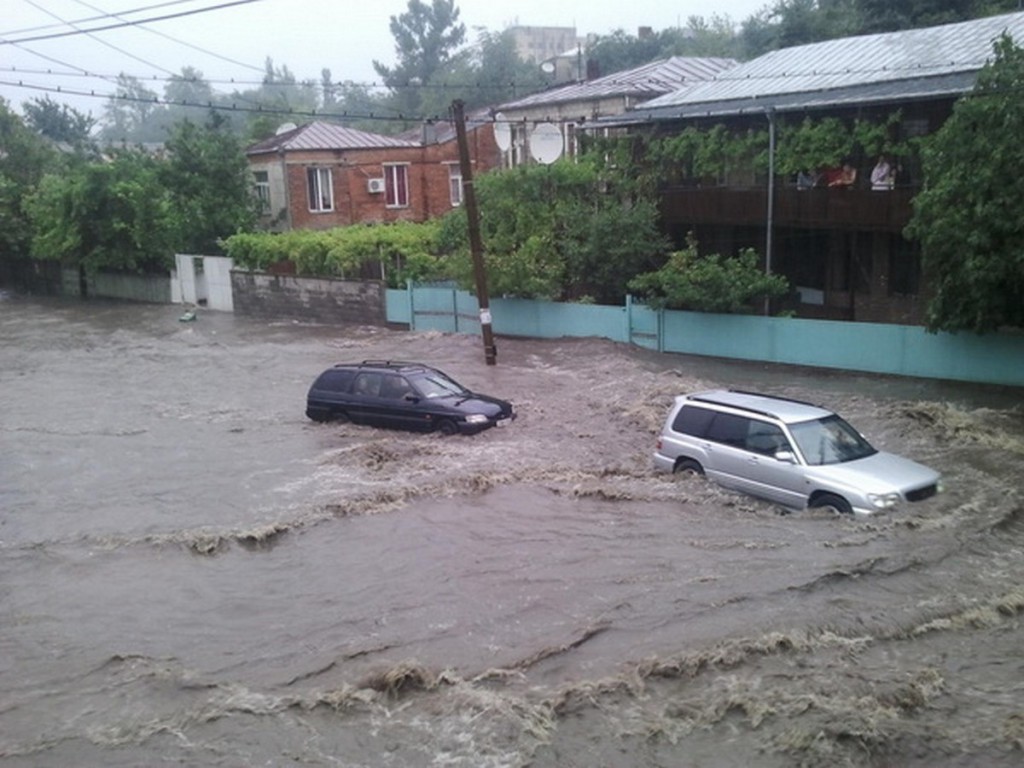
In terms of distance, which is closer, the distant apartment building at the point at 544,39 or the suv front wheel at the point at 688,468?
the suv front wheel at the point at 688,468

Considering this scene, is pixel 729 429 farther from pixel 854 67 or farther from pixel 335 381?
pixel 854 67

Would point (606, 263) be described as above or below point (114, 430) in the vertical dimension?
above

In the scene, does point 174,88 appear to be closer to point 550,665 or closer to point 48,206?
point 48,206

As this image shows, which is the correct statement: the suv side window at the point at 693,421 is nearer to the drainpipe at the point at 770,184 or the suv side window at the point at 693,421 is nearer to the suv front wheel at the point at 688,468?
the suv front wheel at the point at 688,468

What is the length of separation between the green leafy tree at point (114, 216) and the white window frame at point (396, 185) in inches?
361

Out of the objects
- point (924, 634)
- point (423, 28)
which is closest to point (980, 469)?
point (924, 634)

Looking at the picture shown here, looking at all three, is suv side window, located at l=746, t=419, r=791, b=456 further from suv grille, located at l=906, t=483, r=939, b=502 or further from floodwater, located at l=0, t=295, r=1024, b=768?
suv grille, located at l=906, t=483, r=939, b=502

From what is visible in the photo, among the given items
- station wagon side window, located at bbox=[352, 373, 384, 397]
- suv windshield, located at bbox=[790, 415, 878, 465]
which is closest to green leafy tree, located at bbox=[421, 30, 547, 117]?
station wagon side window, located at bbox=[352, 373, 384, 397]

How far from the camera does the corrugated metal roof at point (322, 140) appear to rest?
44.1 meters

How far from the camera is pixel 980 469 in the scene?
15.6 meters

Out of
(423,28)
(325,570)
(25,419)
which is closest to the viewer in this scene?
(325,570)

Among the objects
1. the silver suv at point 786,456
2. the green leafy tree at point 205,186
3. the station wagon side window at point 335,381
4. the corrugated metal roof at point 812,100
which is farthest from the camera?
the green leafy tree at point 205,186

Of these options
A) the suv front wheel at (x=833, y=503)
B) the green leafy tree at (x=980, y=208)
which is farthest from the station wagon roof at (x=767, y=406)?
the green leafy tree at (x=980, y=208)

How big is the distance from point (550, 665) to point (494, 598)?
1754 millimetres
